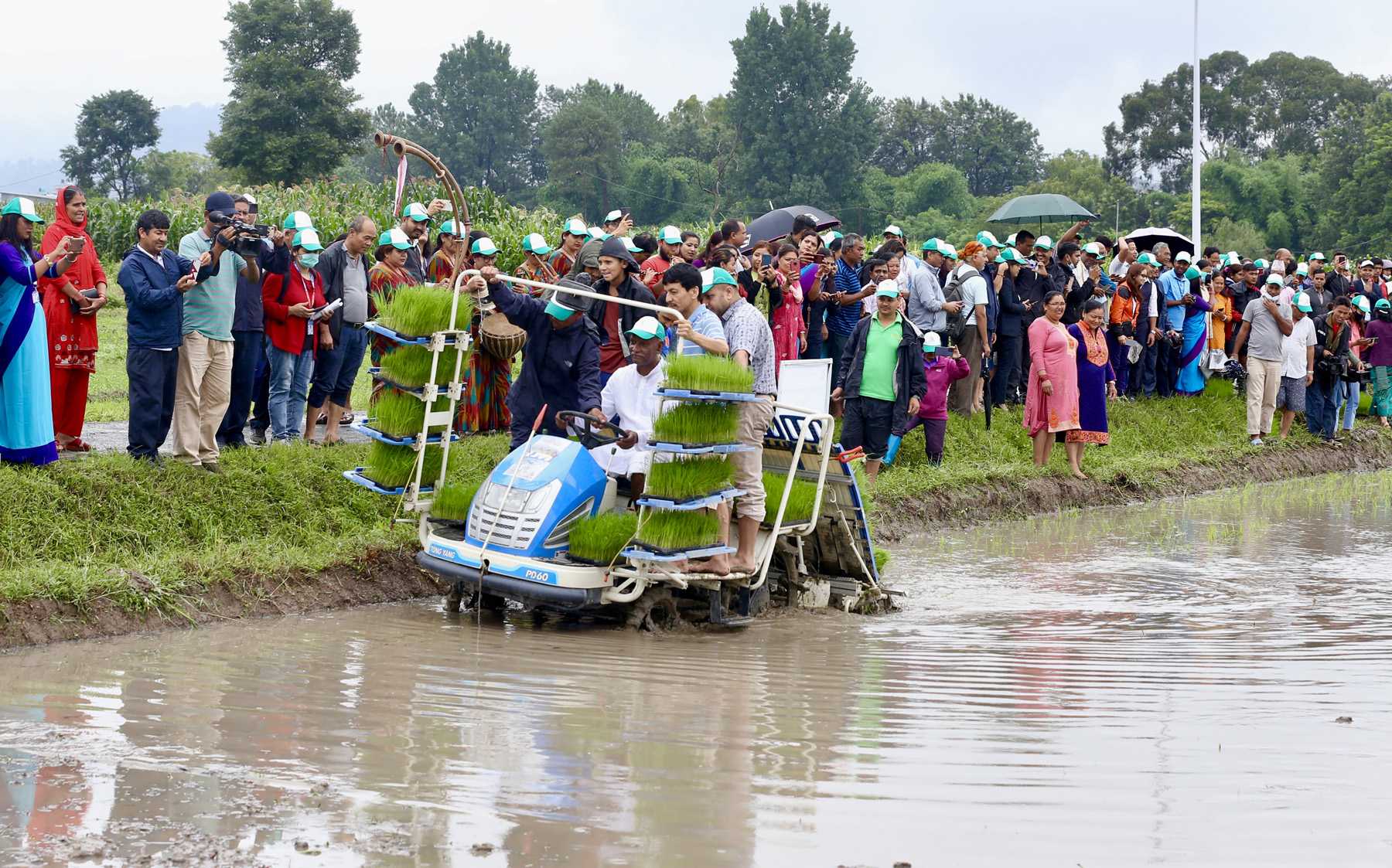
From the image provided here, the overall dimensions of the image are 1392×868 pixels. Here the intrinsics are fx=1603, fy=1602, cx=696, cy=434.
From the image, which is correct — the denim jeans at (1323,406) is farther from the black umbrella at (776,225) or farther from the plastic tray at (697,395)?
the plastic tray at (697,395)

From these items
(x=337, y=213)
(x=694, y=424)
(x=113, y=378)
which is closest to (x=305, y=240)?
(x=694, y=424)

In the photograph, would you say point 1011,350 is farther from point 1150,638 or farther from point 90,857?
point 90,857

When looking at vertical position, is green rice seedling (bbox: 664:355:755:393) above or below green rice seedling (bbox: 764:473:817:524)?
above

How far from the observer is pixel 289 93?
7431cm

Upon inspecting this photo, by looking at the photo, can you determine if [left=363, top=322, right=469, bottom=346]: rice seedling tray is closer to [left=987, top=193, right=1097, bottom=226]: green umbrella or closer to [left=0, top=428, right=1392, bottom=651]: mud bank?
[left=0, top=428, right=1392, bottom=651]: mud bank

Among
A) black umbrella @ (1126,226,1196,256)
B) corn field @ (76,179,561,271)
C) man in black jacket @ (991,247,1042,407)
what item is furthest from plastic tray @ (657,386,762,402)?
black umbrella @ (1126,226,1196,256)

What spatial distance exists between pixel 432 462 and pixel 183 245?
279 cm

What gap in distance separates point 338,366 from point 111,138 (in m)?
91.7

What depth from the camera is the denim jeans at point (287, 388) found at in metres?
12.9

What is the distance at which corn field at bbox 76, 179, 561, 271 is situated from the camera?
2638 centimetres

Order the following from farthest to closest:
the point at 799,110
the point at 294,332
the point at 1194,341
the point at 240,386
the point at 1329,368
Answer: the point at 799,110 < the point at 1194,341 < the point at 1329,368 < the point at 294,332 < the point at 240,386

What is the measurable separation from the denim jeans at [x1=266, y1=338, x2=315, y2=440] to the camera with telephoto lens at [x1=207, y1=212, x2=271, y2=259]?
1.74 m

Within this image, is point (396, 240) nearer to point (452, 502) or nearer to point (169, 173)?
point (452, 502)

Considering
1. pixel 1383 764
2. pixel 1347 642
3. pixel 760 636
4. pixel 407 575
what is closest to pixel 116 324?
pixel 407 575
